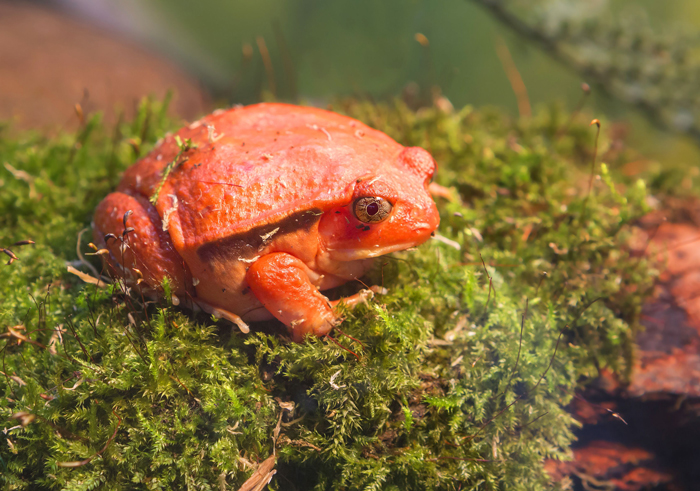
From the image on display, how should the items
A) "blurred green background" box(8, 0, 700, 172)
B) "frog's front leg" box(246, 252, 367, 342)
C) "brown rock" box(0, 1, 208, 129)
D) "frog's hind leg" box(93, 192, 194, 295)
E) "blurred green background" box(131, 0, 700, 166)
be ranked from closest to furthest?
"frog's front leg" box(246, 252, 367, 342), "frog's hind leg" box(93, 192, 194, 295), "blurred green background" box(8, 0, 700, 172), "blurred green background" box(131, 0, 700, 166), "brown rock" box(0, 1, 208, 129)

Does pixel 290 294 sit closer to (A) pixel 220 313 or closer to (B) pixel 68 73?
(A) pixel 220 313

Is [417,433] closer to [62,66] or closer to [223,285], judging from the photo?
[223,285]

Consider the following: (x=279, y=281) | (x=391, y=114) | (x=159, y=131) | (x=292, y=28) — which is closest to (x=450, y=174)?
(x=391, y=114)

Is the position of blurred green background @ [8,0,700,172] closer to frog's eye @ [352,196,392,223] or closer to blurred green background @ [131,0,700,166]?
blurred green background @ [131,0,700,166]

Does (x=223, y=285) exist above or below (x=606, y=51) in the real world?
below

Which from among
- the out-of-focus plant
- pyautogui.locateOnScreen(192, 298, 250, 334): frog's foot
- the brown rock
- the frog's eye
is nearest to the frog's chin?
the frog's eye

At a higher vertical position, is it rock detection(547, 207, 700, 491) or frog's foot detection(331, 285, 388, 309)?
frog's foot detection(331, 285, 388, 309)

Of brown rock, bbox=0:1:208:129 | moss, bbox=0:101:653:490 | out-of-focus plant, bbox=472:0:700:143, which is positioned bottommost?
brown rock, bbox=0:1:208:129

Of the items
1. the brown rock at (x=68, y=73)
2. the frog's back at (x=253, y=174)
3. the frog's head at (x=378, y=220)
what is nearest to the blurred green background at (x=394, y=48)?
the brown rock at (x=68, y=73)
